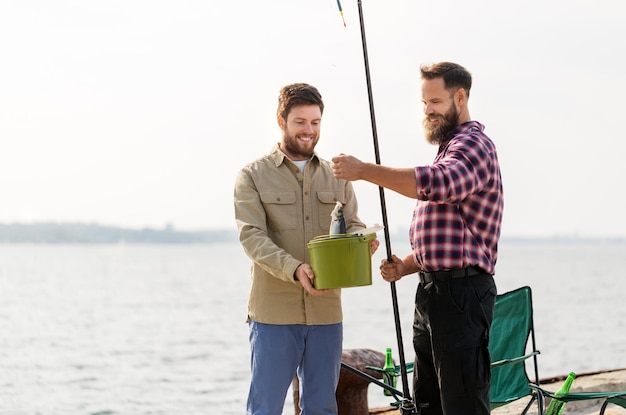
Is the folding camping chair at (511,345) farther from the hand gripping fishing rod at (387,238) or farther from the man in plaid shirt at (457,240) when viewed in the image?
the man in plaid shirt at (457,240)

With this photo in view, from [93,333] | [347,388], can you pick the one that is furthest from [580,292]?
[347,388]

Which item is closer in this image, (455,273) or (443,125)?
(455,273)

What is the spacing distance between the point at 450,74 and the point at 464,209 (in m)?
0.51

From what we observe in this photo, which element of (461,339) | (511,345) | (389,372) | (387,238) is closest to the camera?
(461,339)

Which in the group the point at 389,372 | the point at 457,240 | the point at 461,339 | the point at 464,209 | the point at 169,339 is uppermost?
the point at 464,209

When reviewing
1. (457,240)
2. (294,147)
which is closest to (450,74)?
(457,240)

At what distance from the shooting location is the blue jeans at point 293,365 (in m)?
4.34

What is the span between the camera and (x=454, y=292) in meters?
3.79

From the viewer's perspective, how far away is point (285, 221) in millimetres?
4406

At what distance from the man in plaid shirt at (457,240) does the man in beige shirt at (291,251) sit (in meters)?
0.54

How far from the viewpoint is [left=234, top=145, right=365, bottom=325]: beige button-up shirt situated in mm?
4363

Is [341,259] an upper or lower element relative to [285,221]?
lower

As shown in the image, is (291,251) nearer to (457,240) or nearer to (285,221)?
(285,221)

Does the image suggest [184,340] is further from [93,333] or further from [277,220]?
[277,220]
